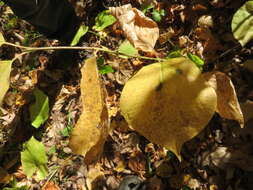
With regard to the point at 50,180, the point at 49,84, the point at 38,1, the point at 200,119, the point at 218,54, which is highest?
the point at 38,1

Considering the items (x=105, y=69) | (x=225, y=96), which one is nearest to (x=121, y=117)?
(x=105, y=69)

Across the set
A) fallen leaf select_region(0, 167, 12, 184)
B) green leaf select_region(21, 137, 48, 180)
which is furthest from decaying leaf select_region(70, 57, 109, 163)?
fallen leaf select_region(0, 167, 12, 184)

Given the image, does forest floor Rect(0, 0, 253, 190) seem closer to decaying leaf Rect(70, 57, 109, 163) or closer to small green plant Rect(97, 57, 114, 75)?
small green plant Rect(97, 57, 114, 75)

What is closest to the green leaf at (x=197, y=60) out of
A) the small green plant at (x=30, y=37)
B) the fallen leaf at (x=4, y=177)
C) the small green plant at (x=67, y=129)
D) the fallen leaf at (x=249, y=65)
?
the fallen leaf at (x=249, y=65)

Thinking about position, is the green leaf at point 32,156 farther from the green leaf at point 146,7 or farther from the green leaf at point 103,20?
the green leaf at point 146,7

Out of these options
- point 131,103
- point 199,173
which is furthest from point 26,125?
point 131,103

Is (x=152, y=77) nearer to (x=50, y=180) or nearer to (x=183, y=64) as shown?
(x=183, y=64)
